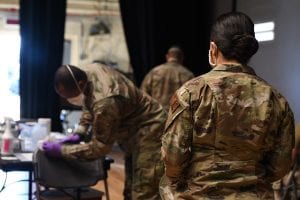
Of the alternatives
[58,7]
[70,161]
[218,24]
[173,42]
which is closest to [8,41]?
[58,7]

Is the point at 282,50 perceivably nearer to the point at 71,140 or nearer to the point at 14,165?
the point at 71,140

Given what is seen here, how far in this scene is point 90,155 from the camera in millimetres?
2354

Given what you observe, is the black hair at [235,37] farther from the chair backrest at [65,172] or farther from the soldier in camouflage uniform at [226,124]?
the chair backrest at [65,172]

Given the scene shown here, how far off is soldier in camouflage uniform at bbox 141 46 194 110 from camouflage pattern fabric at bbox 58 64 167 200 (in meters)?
2.08

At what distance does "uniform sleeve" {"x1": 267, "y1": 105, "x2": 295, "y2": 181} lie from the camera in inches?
59.2

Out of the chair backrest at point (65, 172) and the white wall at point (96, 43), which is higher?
the white wall at point (96, 43)

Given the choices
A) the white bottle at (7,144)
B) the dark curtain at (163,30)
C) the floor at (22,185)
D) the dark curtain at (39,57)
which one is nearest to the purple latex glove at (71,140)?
the white bottle at (7,144)

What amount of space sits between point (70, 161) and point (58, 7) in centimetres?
271

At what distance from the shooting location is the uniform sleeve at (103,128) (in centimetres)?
227

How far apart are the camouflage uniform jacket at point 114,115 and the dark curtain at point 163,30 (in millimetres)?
2842

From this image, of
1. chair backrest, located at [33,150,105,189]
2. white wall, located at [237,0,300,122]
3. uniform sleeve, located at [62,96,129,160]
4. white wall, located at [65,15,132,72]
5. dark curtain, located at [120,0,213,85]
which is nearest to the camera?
uniform sleeve, located at [62,96,129,160]

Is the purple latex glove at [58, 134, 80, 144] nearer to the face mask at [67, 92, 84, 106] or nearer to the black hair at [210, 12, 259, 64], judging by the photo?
the face mask at [67, 92, 84, 106]

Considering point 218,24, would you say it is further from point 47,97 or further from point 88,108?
point 47,97

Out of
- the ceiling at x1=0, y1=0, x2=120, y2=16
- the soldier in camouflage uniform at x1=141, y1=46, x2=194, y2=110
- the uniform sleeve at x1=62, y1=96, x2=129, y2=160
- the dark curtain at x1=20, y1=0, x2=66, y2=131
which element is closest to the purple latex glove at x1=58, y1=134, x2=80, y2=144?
the uniform sleeve at x1=62, y1=96, x2=129, y2=160
